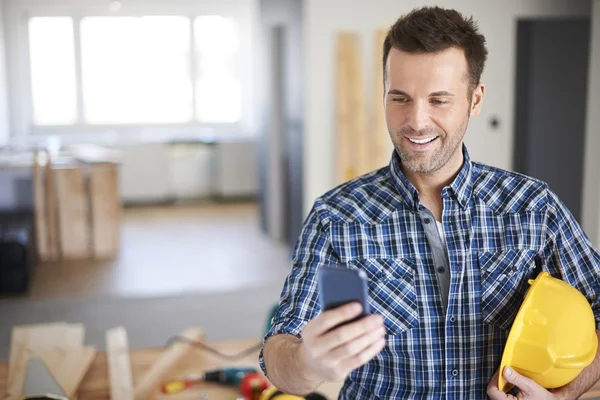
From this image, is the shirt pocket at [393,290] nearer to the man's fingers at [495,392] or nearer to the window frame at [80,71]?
the man's fingers at [495,392]

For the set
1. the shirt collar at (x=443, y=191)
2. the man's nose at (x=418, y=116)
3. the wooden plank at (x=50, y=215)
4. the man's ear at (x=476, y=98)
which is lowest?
the wooden plank at (x=50, y=215)

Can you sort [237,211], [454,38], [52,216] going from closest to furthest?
[454,38] → [52,216] → [237,211]

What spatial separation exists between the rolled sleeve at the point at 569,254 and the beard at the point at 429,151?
25 cm

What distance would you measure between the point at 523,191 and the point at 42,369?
5.13 ft

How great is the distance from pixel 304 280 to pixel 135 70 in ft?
27.4

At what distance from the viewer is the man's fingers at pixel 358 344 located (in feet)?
3.44

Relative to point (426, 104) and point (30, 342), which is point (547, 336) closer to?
point (426, 104)

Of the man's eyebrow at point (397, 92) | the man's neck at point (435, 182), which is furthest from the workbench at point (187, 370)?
the man's eyebrow at point (397, 92)

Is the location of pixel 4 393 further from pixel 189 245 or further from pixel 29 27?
pixel 29 27

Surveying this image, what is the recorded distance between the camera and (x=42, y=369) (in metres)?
2.30

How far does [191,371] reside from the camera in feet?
7.94

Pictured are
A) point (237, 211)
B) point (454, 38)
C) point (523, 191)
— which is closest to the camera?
point (454, 38)

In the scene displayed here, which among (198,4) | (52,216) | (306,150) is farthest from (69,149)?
(306,150)

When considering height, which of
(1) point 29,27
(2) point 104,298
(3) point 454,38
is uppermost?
(1) point 29,27
